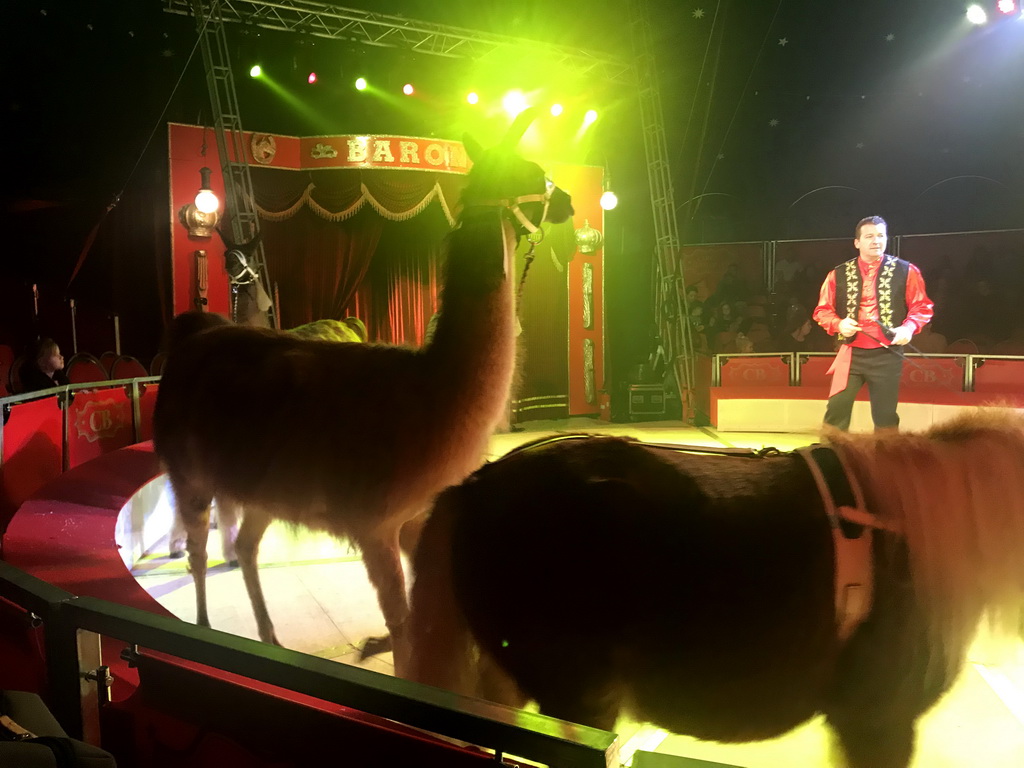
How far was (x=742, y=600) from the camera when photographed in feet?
3.51

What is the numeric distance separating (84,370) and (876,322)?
657 centimetres

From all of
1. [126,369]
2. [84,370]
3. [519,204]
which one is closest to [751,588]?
[519,204]

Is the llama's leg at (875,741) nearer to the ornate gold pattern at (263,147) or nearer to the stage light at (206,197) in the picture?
the stage light at (206,197)

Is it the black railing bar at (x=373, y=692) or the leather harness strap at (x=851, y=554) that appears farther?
the leather harness strap at (x=851, y=554)

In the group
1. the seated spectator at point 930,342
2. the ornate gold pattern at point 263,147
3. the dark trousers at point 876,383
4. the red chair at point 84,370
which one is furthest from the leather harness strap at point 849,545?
the seated spectator at point 930,342

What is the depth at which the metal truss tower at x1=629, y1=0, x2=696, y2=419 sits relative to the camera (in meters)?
8.65

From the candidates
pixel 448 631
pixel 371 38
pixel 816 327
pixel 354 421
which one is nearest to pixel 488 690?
pixel 448 631

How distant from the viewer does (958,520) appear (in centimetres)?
110

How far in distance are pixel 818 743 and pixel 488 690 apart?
4.09ft

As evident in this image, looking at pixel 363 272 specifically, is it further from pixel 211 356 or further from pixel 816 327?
pixel 816 327

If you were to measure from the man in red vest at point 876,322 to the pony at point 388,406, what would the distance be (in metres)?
2.54

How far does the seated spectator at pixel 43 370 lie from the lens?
5258mm

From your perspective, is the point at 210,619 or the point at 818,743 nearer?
the point at 818,743

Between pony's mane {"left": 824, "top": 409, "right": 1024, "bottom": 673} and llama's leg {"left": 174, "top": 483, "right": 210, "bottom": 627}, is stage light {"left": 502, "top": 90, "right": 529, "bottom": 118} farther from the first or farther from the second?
pony's mane {"left": 824, "top": 409, "right": 1024, "bottom": 673}
